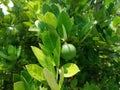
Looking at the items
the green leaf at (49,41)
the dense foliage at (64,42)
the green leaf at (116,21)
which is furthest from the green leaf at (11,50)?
the green leaf at (116,21)

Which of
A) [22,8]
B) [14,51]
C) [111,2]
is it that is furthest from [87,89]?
[22,8]

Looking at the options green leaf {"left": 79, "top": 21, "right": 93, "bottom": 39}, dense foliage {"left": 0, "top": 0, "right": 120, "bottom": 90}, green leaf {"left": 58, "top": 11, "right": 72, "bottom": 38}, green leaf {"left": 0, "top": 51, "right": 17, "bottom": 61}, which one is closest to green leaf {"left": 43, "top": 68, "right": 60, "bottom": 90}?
dense foliage {"left": 0, "top": 0, "right": 120, "bottom": 90}

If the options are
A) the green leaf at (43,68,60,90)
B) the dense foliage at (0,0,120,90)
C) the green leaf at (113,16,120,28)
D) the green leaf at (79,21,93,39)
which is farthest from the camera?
the green leaf at (113,16,120,28)

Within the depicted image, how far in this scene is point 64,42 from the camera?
4.19ft

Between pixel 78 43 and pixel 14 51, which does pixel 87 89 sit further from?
pixel 14 51

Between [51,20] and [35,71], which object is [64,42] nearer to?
[51,20]

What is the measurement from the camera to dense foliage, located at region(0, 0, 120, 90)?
120 centimetres

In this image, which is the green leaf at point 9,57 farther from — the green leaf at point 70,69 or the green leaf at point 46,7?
the green leaf at point 70,69

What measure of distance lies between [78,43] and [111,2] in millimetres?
390

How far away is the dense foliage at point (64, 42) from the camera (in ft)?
3.94

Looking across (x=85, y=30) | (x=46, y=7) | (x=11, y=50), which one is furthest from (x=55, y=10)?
(x=11, y=50)

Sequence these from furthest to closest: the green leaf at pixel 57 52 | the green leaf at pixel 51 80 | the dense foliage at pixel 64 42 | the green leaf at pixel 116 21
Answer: the green leaf at pixel 116 21, the dense foliage at pixel 64 42, the green leaf at pixel 57 52, the green leaf at pixel 51 80

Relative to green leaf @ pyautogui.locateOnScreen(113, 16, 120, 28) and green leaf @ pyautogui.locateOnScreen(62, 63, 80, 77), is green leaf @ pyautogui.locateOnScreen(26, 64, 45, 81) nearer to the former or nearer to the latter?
green leaf @ pyautogui.locateOnScreen(62, 63, 80, 77)

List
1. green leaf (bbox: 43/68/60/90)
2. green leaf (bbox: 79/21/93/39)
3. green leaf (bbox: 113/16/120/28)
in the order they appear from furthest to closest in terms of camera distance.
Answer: green leaf (bbox: 113/16/120/28)
green leaf (bbox: 79/21/93/39)
green leaf (bbox: 43/68/60/90)
